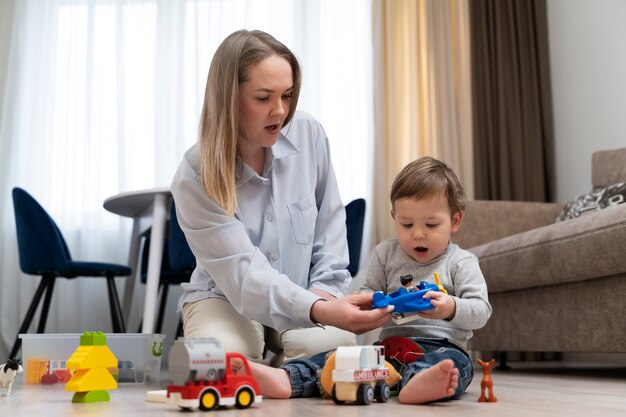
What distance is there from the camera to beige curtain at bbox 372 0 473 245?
3982 millimetres

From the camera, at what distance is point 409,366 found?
57.2 inches

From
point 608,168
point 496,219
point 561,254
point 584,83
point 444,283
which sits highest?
point 584,83

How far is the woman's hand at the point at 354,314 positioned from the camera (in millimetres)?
1360

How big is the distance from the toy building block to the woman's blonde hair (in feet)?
1.25

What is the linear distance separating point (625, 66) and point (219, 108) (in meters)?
2.27

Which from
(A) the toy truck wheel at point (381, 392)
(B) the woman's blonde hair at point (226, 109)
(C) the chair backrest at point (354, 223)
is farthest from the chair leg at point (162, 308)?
(A) the toy truck wheel at point (381, 392)

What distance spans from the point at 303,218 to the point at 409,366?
472mm

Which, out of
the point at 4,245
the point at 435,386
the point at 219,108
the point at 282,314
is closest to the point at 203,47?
the point at 4,245

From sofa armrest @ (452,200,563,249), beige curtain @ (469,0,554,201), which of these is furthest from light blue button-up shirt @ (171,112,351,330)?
beige curtain @ (469,0,554,201)

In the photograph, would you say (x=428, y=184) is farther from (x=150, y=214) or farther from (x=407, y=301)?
(x=150, y=214)

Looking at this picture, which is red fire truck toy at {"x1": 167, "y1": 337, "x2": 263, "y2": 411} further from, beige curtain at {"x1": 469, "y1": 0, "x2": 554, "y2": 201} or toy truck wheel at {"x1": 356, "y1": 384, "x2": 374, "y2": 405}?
beige curtain at {"x1": 469, "y1": 0, "x2": 554, "y2": 201}

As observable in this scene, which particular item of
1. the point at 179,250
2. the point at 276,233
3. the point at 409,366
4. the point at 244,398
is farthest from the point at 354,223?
the point at 244,398

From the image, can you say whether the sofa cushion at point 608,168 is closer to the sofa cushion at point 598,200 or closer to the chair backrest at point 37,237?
the sofa cushion at point 598,200

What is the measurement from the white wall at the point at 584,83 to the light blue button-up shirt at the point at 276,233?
6.41 feet
